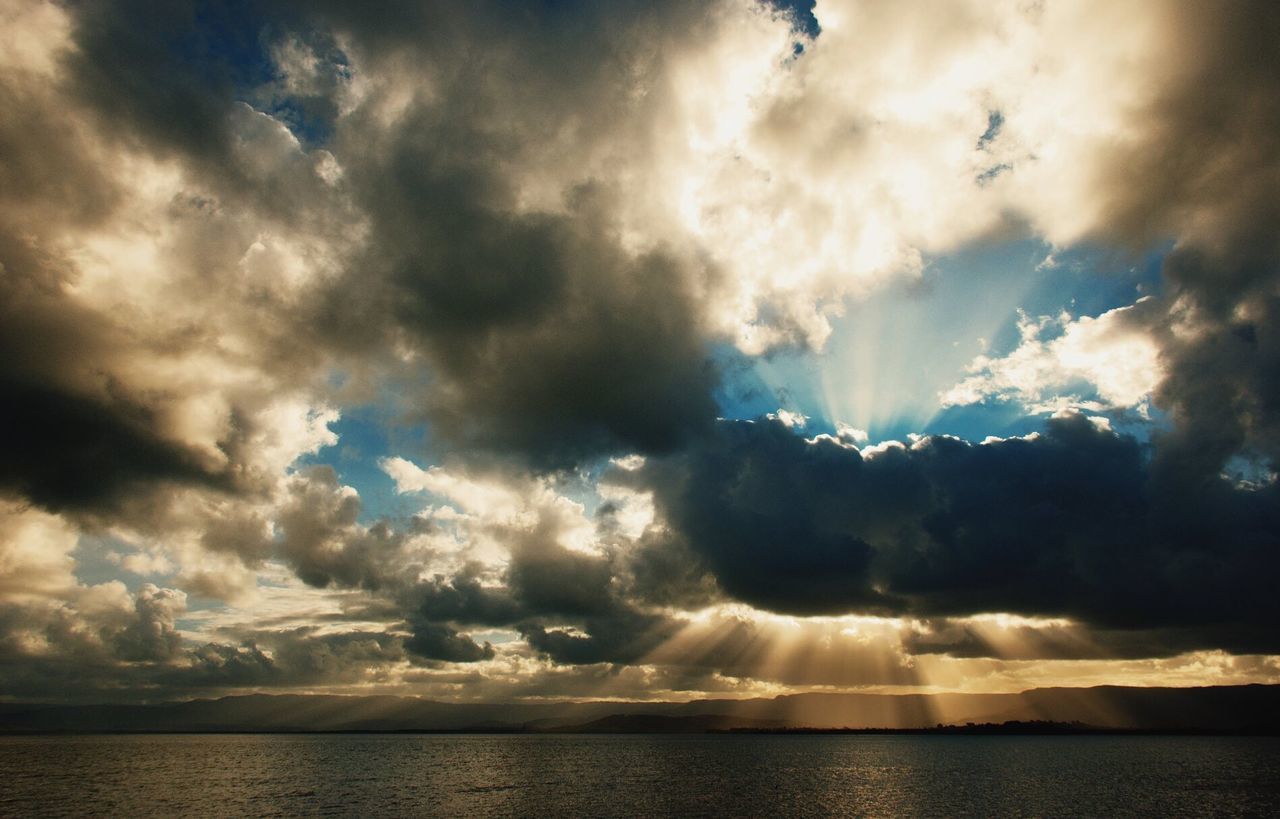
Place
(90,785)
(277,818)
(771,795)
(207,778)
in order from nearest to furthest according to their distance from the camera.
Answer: (277,818)
(771,795)
(90,785)
(207,778)

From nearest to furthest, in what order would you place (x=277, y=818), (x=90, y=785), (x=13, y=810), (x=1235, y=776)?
(x=277, y=818), (x=13, y=810), (x=90, y=785), (x=1235, y=776)

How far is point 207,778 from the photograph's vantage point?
172 m

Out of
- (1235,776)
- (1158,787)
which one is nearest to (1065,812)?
(1158,787)

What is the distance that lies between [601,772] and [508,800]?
81.3 meters

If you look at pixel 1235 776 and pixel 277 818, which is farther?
pixel 1235 776

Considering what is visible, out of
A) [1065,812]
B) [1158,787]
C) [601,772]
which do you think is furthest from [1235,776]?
[601,772]

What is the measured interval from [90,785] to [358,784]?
5665 centimetres

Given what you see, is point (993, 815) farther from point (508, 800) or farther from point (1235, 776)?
point (1235, 776)

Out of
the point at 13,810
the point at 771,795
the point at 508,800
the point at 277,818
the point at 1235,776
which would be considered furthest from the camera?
the point at 1235,776

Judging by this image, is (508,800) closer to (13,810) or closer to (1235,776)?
(13,810)

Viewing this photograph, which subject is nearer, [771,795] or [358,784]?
[771,795]

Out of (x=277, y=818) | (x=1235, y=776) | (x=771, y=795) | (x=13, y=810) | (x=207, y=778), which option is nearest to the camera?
(x=277, y=818)

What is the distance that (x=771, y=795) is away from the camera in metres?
132

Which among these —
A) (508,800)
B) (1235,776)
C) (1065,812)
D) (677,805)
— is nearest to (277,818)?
(508,800)
